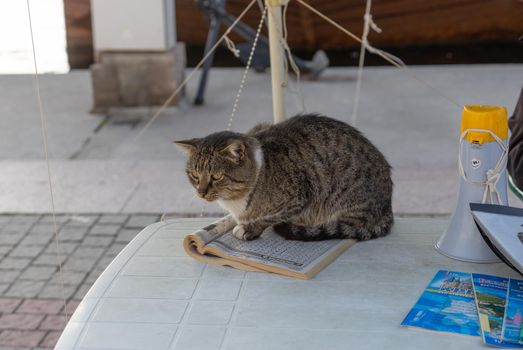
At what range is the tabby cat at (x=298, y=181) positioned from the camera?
239 cm

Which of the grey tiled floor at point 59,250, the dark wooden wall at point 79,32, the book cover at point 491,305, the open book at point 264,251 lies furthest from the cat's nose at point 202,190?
the dark wooden wall at point 79,32

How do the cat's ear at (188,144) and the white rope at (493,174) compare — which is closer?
the white rope at (493,174)

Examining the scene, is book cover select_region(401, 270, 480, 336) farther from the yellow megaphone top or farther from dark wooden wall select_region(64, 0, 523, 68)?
dark wooden wall select_region(64, 0, 523, 68)

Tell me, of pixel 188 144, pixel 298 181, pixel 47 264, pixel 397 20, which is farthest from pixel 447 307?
pixel 397 20

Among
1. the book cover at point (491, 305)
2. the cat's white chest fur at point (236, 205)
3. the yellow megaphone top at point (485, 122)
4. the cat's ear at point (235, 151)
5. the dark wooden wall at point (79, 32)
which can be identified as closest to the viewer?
the book cover at point (491, 305)

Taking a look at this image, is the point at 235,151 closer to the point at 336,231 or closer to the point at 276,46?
the point at 336,231

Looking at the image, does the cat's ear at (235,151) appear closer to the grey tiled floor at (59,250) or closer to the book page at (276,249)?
the book page at (276,249)

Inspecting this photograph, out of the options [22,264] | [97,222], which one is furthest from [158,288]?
[97,222]

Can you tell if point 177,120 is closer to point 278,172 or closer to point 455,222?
point 278,172

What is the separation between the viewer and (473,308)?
194 centimetres

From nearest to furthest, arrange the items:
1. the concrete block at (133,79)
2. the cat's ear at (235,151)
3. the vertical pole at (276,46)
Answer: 1. the cat's ear at (235,151)
2. the vertical pole at (276,46)
3. the concrete block at (133,79)

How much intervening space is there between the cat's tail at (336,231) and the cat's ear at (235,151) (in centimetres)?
30

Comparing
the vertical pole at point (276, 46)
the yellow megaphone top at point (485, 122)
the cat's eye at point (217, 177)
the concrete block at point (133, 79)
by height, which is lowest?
the concrete block at point (133, 79)

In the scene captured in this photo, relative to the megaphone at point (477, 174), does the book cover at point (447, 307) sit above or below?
below
